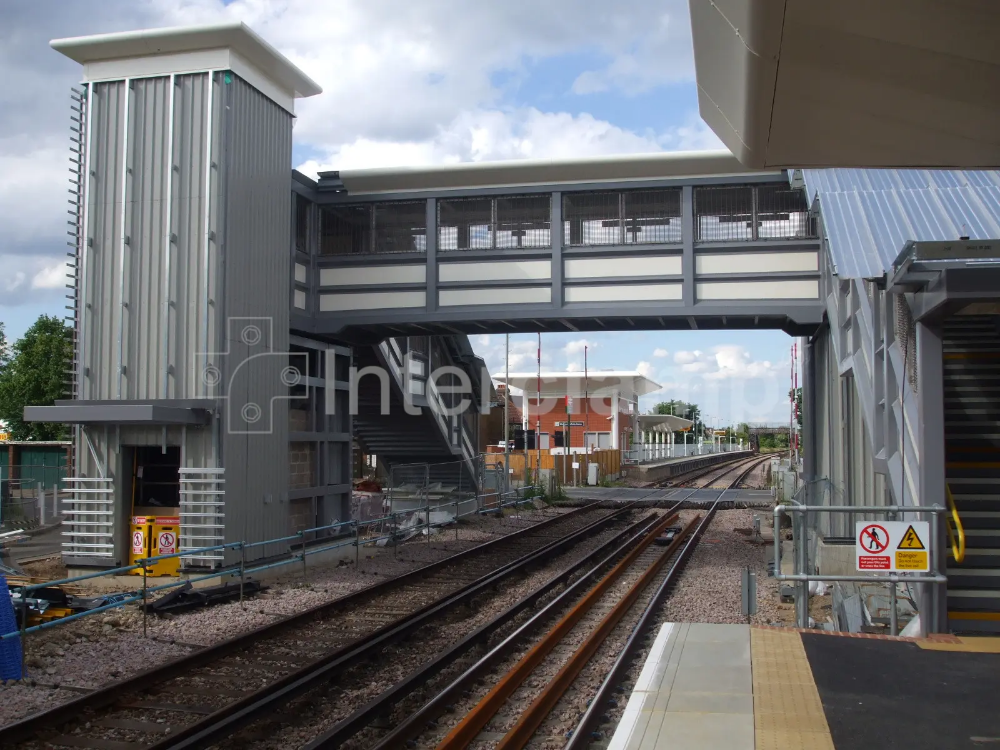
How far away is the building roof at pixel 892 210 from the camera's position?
376 inches

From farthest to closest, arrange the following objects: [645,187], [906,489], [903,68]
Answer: [645,187] < [906,489] < [903,68]

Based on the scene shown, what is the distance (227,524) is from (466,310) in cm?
570

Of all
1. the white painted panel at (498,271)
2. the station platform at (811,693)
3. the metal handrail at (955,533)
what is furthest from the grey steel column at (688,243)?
the station platform at (811,693)

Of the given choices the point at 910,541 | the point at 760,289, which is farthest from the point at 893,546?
the point at 760,289

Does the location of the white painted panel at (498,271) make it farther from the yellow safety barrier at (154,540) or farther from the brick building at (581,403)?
the brick building at (581,403)

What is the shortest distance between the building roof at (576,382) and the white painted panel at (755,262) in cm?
3615

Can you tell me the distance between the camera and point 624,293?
1563 centimetres

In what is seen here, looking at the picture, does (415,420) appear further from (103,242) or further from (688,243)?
(103,242)

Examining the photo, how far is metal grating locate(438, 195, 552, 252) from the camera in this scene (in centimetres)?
1625

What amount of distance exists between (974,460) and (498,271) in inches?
348

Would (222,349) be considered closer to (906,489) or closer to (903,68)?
(906,489)

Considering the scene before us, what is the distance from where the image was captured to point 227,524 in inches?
513

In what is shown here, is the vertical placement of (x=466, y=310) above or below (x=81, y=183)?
below

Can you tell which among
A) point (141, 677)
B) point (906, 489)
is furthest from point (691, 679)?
point (141, 677)
